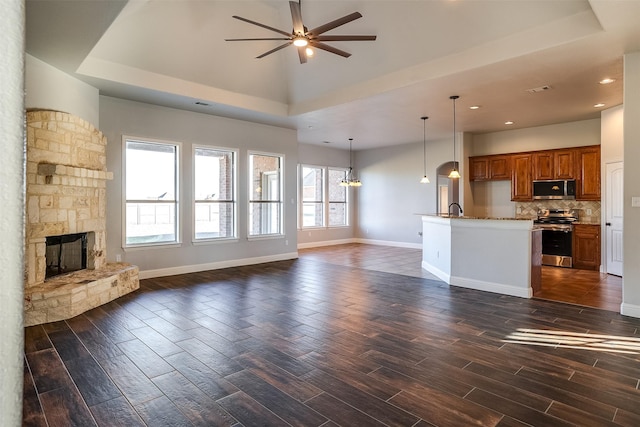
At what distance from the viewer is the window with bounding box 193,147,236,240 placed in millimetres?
6977

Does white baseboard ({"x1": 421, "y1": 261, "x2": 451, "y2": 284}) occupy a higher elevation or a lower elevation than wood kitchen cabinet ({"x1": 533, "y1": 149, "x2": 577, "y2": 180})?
lower

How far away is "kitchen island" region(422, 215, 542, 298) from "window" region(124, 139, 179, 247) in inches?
191

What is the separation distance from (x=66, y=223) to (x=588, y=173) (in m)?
9.08

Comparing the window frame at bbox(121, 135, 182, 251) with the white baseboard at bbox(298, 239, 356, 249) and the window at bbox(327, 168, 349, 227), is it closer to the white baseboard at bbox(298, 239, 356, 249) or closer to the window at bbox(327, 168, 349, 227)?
the white baseboard at bbox(298, 239, 356, 249)

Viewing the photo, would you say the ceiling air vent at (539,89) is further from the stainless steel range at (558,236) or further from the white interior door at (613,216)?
the stainless steel range at (558,236)

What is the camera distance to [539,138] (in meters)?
7.97

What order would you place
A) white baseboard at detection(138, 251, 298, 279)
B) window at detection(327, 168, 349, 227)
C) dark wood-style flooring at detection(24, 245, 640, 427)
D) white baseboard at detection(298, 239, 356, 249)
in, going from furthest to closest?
1. window at detection(327, 168, 349, 227)
2. white baseboard at detection(298, 239, 356, 249)
3. white baseboard at detection(138, 251, 298, 279)
4. dark wood-style flooring at detection(24, 245, 640, 427)

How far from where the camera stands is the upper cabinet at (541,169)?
7176 millimetres

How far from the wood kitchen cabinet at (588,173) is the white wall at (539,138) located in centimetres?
22

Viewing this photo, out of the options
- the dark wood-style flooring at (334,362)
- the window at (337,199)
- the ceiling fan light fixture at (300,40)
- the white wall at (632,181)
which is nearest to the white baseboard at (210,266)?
A: the dark wood-style flooring at (334,362)

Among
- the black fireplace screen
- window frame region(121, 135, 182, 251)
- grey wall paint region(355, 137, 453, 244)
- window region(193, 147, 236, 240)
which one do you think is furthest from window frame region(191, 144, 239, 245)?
grey wall paint region(355, 137, 453, 244)

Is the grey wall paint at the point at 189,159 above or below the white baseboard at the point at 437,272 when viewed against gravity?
above

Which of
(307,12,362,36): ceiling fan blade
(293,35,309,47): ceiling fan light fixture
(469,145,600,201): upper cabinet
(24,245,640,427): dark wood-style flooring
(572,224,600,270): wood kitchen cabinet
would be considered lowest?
(24,245,640,427): dark wood-style flooring

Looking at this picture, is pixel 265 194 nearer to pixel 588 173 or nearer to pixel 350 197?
pixel 350 197
